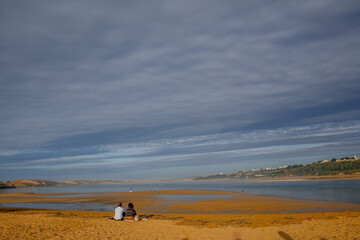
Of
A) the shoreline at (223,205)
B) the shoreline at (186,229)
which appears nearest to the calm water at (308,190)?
the shoreline at (223,205)

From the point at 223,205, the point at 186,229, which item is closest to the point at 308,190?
the point at 223,205

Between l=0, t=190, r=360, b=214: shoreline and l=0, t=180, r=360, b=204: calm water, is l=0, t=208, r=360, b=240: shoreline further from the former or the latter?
l=0, t=180, r=360, b=204: calm water

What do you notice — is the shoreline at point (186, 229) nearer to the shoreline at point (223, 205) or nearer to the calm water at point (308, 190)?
the shoreline at point (223, 205)

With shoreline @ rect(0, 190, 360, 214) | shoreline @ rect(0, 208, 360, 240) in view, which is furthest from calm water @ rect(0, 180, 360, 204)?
shoreline @ rect(0, 208, 360, 240)

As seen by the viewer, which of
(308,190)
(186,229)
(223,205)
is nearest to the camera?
(186,229)

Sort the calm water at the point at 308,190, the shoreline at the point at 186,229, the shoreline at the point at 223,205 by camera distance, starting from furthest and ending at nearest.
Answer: the calm water at the point at 308,190 < the shoreline at the point at 223,205 < the shoreline at the point at 186,229

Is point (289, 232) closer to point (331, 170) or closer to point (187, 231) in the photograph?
point (187, 231)

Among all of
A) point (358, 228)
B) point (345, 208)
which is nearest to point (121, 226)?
point (358, 228)

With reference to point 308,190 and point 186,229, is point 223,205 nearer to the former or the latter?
point 186,229

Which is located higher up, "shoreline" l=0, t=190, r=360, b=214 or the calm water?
"shoreline" l=0, t=190, r=360, b=214

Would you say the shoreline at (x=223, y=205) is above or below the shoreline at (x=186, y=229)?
below

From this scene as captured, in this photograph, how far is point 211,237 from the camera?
12.8 metres

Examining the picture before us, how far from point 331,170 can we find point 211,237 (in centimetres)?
11787

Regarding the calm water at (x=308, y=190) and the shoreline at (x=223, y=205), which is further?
the calm water at (x=308, y=190)
